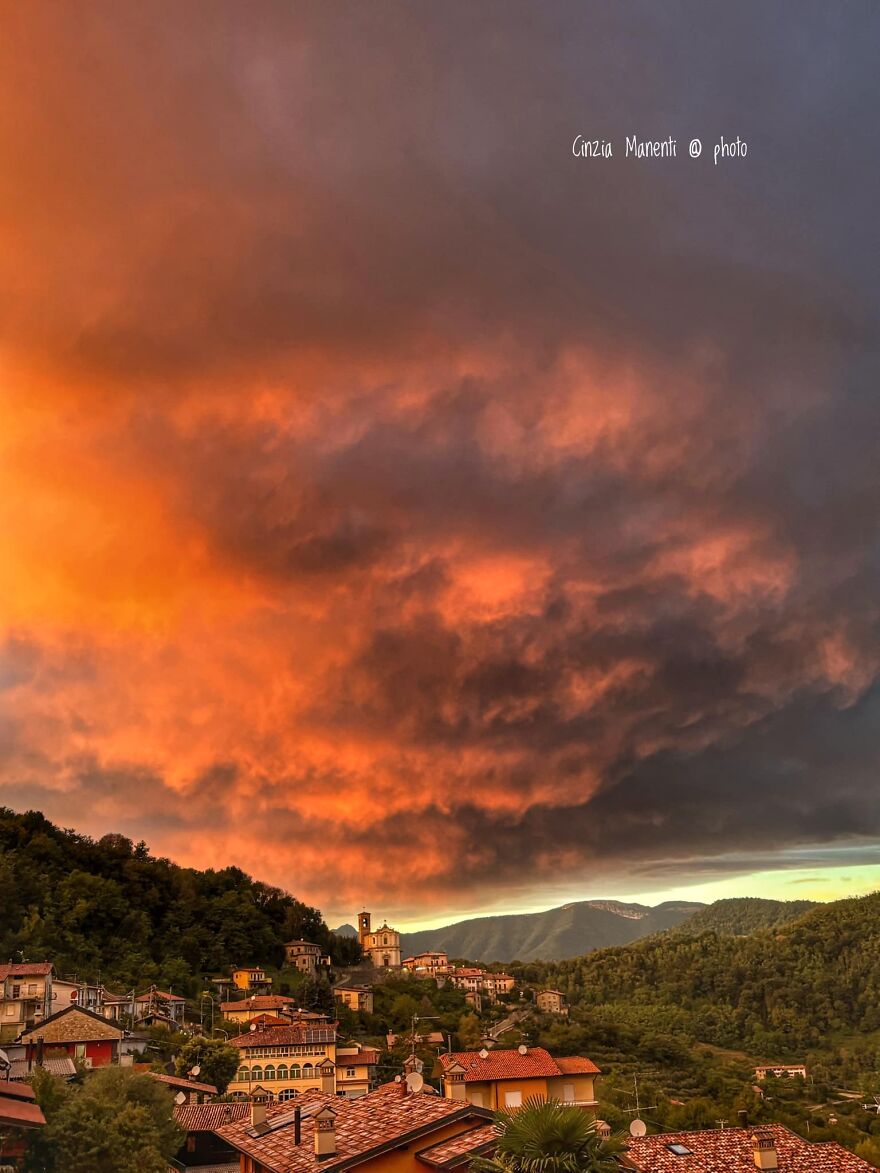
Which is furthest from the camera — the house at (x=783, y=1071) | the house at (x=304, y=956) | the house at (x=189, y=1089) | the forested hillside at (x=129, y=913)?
the house at (x=304, y=956)

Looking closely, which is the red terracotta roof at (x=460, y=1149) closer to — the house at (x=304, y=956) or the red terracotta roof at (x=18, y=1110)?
the red terracotta roof at (x=18, y=1110)

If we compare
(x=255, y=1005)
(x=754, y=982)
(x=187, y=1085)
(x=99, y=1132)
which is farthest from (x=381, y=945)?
(x=99, y=1132)

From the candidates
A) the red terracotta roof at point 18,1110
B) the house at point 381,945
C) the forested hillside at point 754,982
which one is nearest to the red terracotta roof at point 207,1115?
the red terracotta roof at point 18,1110

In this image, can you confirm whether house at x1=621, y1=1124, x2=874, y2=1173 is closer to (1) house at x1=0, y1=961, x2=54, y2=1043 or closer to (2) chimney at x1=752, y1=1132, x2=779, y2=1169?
(2) chimney at x1=752, y1=1132, x2=779, y2=1169

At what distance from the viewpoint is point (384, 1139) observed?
19.2 metres

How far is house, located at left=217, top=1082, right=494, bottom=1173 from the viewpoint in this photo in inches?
741

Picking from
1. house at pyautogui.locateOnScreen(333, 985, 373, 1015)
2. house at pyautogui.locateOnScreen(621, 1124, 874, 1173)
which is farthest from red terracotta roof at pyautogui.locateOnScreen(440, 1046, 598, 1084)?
house at pyautogui.locateOnScreen(333, 985, 373, 1015)

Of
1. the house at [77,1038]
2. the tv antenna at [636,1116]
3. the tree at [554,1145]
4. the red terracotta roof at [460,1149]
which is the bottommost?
the tv antenna at [636,1116]

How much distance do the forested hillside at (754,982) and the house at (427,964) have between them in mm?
10234

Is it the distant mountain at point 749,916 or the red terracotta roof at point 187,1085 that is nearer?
the red terracotta roof at point 187,1085

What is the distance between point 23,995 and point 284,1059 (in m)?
17.8

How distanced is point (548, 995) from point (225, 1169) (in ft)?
239

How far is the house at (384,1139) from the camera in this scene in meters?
18.8

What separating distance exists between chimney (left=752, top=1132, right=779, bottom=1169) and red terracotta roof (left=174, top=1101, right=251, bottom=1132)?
70.6 feet
